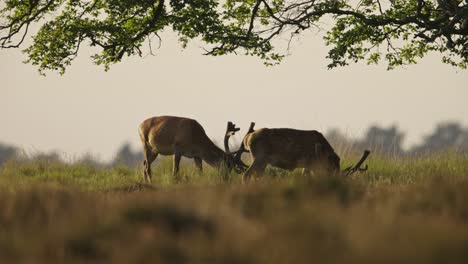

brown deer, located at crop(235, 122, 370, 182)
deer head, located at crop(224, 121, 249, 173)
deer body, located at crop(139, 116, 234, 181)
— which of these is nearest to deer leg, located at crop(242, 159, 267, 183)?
brown deer, located at crop(235, 122, 370, 182)

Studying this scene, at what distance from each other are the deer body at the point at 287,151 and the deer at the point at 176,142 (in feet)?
9.68

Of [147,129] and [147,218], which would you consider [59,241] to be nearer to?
[147,218]

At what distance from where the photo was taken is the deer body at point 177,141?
56.3 ft

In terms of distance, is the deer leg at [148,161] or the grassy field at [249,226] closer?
the grassy field at [249,226]

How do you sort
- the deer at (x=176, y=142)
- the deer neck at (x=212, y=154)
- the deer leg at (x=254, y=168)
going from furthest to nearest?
the deer at (x=176, y=142)
the deer neck at (x=212, y=154)
the deer leg at (x=254, y=168)

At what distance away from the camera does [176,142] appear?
1758cm

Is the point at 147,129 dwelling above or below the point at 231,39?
below

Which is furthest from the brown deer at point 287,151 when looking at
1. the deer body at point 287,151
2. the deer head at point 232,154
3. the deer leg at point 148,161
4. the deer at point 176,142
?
the deer leg at point 148,161

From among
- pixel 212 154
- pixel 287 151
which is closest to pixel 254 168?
pixel 287 151

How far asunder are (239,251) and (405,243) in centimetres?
125

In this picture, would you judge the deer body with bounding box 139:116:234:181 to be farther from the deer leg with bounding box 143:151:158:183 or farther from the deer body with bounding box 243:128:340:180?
the deer body with bounding box 243:128:340:180

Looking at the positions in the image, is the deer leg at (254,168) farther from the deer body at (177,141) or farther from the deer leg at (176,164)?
the deer leg at (176,164)

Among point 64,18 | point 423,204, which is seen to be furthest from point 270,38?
point 423,204

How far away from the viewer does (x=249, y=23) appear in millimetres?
20578
